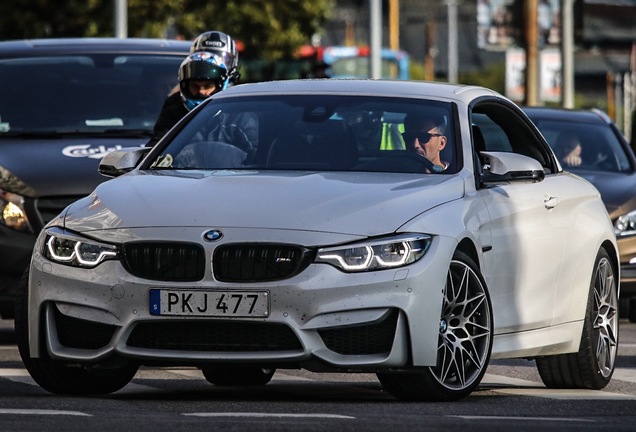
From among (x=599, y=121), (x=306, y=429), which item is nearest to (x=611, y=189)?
(x=599, y=121)

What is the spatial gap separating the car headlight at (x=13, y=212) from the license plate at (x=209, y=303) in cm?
424

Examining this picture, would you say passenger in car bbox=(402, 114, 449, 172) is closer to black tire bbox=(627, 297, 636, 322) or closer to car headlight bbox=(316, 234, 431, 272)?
car headlight bbox=(316, 234, 431, 272)

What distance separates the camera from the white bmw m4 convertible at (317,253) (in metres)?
8.34

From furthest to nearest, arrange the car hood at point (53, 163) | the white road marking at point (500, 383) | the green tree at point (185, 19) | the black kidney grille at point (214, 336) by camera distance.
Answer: the green tree at point (185, 19) → the car hood at point (53, 163) → the white road marking at point (500, 383) → the black kidney grille at point (214, 336)

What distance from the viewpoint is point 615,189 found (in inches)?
628

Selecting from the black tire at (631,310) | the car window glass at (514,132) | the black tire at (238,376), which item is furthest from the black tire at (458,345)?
the black tire at (631,310)

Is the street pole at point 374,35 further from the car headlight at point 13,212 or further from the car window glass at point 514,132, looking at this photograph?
the car window glass at point 514,132

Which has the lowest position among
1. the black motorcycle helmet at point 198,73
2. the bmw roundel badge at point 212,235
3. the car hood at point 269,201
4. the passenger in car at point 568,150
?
the passenger in car at point 568,150

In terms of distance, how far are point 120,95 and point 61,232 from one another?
17.2 ft

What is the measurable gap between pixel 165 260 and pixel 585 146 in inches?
355

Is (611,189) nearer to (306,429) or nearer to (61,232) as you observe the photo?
(61,232)

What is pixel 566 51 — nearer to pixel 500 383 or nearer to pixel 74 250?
pixel 500 383

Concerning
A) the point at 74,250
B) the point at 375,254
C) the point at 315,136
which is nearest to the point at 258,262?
the point at 375,254

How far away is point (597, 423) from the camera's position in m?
7.92
